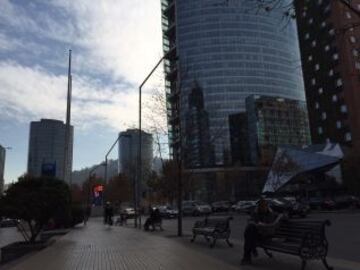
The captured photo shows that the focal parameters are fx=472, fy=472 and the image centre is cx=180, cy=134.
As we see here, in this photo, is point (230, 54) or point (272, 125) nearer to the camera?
point (272, 125)

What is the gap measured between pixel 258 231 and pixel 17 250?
882 cm

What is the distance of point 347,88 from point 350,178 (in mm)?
26892

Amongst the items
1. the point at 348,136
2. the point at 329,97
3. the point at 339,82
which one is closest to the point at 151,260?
the point at 348,136

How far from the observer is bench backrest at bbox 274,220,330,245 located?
367 inches

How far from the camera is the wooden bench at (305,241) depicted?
9.27 m

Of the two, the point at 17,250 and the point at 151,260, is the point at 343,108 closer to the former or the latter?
the point at 17,250

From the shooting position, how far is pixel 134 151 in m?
81.5

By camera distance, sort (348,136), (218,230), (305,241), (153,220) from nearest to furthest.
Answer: (305,241), (218,230), (153,220), (348,136)

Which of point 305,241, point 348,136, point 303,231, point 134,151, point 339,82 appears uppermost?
point 339,82

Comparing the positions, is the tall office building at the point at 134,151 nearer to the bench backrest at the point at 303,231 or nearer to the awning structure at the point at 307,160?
the awning structure at the point at 307,160

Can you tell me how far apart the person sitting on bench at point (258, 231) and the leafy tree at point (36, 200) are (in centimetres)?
853

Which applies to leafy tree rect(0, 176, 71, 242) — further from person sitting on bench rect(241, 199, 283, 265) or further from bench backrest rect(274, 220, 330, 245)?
bench backrest rect(274, 220, 330, 245)

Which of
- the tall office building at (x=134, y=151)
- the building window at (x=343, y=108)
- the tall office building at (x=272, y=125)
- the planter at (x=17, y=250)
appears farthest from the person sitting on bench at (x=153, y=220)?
the building window at (x=343, y=108)

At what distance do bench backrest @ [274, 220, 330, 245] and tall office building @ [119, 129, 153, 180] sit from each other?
66.6 ft
